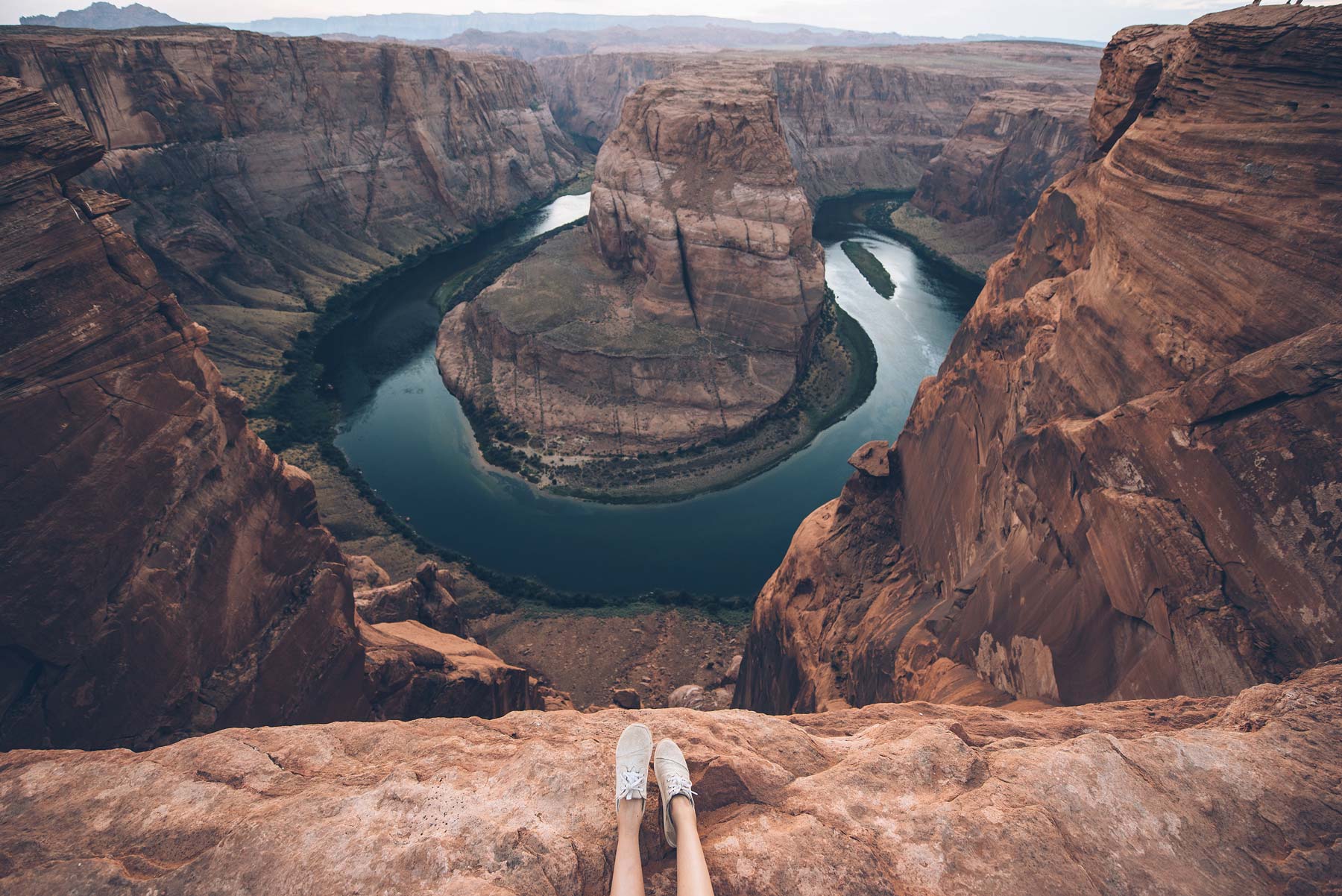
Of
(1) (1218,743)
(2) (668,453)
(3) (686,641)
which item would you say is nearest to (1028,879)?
(1) (1218,743)

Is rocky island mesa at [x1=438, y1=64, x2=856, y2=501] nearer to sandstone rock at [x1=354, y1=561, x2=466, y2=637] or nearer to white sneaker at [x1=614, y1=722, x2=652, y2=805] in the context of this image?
sandstone rock at [x1=354, y1=561, x2=466, y2=637]

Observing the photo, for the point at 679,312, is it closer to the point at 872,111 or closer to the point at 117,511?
the point at 117,511

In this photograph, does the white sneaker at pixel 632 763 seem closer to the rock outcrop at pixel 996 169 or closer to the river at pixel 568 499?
the river at pixel 568 499

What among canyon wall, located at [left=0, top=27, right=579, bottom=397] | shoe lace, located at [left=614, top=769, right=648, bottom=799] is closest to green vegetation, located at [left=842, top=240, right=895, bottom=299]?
canyon wall, located at [left=0, top=27, right=579, bottom=397]

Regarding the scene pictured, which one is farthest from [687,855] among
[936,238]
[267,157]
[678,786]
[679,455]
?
[936,238]

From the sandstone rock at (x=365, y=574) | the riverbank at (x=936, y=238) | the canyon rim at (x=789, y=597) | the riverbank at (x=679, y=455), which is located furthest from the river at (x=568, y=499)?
the riverbank at (x=936, y=238)

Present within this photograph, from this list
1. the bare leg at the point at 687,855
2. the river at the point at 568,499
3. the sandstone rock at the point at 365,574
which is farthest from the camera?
the river at the point at 568,499

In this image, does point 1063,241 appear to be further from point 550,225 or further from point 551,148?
point 551,148
